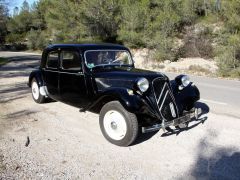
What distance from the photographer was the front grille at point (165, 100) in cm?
520

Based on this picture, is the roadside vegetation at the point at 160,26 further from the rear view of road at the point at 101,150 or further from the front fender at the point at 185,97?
the front fender at the point at 185,97

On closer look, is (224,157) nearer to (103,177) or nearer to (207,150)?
(207,150)

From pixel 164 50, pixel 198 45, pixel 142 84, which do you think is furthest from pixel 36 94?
pixel 198 45

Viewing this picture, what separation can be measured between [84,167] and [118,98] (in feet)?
4.56

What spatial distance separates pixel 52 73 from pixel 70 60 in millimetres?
832

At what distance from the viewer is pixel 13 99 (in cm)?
847

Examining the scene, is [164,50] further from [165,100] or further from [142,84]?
[142,84]

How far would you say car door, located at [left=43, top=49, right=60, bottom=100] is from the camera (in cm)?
688

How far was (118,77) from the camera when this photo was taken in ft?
18.0

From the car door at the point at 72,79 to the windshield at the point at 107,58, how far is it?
214 mm

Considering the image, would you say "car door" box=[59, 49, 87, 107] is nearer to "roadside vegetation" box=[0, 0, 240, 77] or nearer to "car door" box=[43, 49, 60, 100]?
"car door" box=[43, 49, 60, 100]

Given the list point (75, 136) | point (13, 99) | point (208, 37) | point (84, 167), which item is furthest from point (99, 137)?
point (208, 37)

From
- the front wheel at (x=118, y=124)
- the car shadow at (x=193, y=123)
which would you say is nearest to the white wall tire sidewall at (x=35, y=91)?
the front wheel at (x=118, y=124)

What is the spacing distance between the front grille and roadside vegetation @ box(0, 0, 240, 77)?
10014mm
